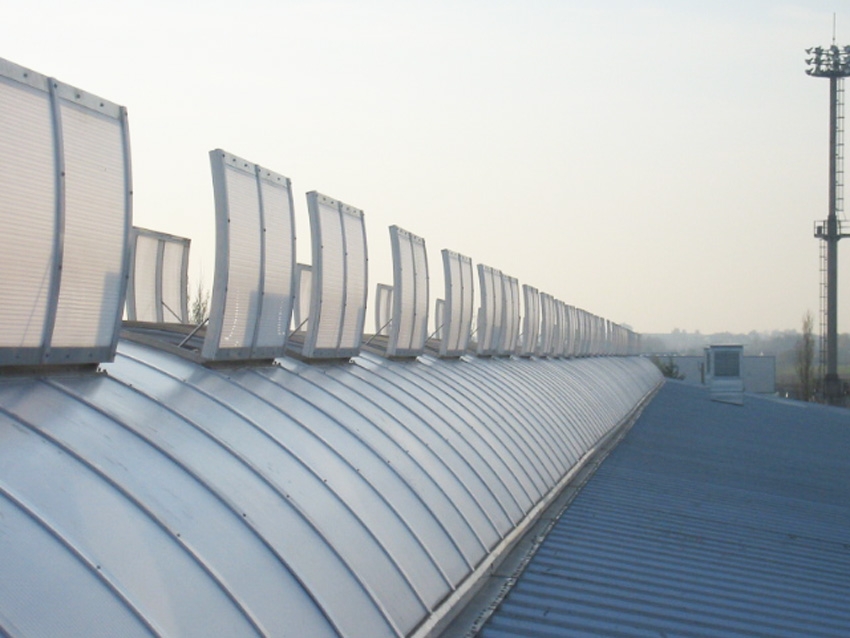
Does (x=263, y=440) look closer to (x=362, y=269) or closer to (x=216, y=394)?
(x=216, y=394)

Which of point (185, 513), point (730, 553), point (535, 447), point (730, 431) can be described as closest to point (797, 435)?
point (730, 431)

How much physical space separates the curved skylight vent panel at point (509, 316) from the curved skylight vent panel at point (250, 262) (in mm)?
15831

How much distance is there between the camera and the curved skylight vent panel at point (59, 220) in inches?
312

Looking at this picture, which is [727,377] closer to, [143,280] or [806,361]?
[143,280]

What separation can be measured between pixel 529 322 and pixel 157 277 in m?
16.7

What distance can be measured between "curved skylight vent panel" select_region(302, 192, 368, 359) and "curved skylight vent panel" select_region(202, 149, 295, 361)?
1180 mm

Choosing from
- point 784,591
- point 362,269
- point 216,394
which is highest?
point 362,269

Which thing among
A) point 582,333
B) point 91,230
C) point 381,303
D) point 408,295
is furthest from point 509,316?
point 91,230

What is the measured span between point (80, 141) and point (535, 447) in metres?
11.0

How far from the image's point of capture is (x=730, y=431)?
30844 millimetres

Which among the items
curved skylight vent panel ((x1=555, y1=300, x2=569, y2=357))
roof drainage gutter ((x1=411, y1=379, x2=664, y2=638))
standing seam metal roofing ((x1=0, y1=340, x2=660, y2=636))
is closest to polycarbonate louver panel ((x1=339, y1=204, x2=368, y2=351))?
standing seam metal roofing ((x1=0, y1=340, x2=660, y2=636))

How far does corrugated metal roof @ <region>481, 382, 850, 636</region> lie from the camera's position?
10148 millimetres

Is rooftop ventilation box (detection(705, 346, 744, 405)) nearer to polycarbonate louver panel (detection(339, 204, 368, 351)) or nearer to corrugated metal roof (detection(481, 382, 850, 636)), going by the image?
corrugated metal roof (detection(481, 382, 850, 636))

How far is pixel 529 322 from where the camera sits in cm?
3362
